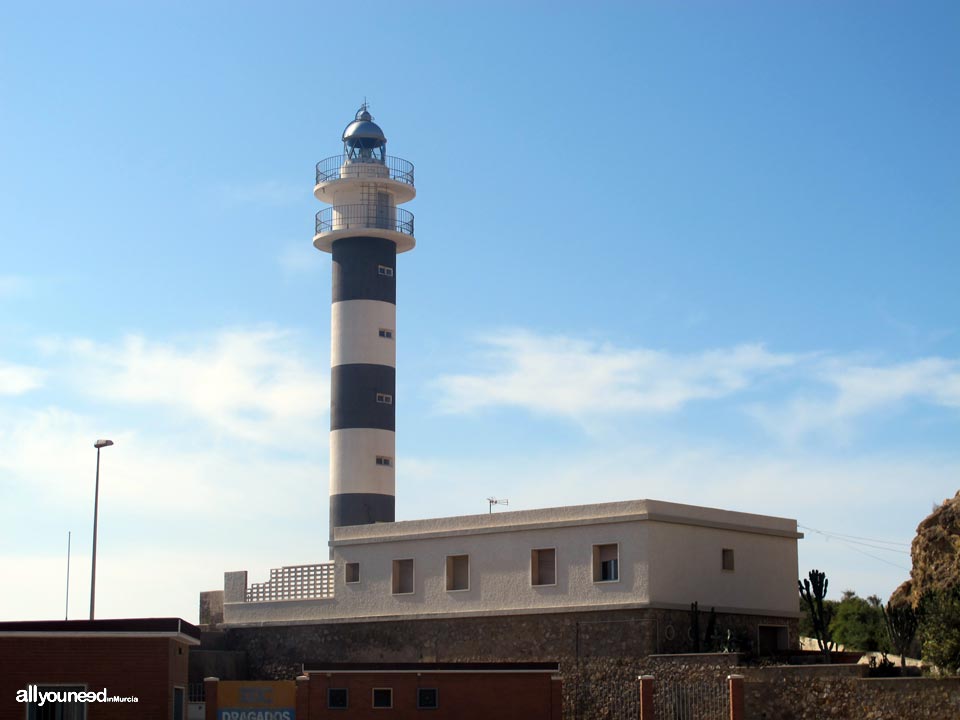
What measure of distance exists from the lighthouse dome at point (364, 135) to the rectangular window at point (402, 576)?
54.9ft

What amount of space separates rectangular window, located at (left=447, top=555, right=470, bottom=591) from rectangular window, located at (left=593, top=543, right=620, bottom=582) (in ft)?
14.0

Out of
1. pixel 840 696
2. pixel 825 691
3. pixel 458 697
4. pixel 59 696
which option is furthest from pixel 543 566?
pixel 59 696

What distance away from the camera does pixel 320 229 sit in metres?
48.7

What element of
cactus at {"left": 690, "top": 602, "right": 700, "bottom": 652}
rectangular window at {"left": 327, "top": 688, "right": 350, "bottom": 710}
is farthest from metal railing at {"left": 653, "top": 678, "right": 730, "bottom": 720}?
rectangular window at {"left": 327, "top": 688, "right": 350, "bottom": 710}

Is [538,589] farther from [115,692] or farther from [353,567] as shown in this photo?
[115,692]

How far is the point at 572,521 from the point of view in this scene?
121ft

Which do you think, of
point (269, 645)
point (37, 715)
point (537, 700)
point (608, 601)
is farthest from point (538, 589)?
point (37, 715)

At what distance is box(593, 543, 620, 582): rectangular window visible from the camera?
36.1m

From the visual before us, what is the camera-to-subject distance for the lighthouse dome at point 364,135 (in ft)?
165

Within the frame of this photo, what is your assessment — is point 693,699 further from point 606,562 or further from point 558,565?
point 558,565

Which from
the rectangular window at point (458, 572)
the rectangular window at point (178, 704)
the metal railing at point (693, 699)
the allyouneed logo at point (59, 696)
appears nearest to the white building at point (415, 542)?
the rectangular window at point (458, 572)

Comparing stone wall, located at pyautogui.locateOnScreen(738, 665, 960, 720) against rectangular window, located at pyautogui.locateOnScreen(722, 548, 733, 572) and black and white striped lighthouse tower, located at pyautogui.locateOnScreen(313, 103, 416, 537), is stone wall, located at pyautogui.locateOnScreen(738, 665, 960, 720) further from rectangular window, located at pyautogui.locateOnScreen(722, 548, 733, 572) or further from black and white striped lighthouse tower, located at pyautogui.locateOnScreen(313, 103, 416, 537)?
black and white striped lighthouse tower, located at pyautogui.locateOnScreen(313, 103, 416, 537)

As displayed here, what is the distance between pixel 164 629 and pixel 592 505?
41.6ft

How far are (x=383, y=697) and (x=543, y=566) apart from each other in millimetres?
6817
